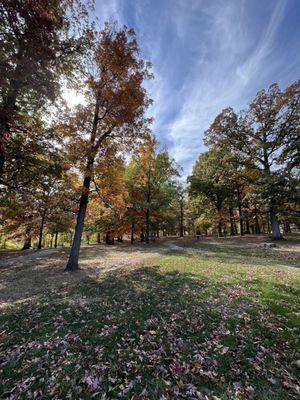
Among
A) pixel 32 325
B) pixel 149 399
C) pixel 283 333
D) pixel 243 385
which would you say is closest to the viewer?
pixel 149 399

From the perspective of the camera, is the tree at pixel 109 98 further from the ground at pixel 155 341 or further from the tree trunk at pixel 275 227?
the tree trunk at pixel 275 227

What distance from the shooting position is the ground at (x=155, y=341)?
10.3ft

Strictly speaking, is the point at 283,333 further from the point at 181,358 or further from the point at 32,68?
the point at 32,68

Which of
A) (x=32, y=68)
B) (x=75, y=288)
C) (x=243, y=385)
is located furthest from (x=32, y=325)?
(x=32, y=68)

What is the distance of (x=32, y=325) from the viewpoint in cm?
513

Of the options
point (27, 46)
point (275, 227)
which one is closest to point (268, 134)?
point (275, 227)

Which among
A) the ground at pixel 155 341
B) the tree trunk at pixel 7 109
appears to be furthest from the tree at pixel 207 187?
the tree trunk at pixel 7 109

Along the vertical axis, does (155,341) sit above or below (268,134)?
below

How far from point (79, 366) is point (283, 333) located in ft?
14.2

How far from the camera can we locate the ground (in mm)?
3127

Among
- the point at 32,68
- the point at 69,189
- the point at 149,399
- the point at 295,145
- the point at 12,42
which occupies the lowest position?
the point at 149,399

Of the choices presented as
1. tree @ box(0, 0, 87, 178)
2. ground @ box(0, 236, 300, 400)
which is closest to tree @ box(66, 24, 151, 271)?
tree @ box(0, 0, 87, 178)

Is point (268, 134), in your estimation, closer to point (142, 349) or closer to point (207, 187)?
point (207, 187)

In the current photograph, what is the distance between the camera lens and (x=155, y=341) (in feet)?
14.2
